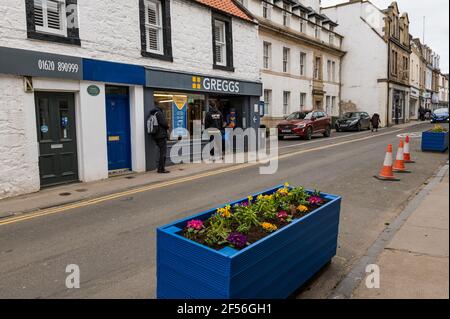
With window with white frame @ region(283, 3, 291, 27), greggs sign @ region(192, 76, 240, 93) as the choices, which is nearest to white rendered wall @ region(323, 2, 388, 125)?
window with white frame @ region(283, 3, 291, 27)

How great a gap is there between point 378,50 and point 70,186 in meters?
32.2

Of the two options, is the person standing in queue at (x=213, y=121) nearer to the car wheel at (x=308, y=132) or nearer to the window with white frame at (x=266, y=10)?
the car wheel at (x=308, y=132)

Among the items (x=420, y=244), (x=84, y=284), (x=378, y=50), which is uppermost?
(x=378, y=50)

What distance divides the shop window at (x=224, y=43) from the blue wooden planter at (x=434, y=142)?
27.4 ft

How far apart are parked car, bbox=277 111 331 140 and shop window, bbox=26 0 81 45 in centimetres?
1371

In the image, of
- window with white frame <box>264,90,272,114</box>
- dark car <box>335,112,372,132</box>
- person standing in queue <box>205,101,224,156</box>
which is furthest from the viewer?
dark car <box>335,112,372,132</box>

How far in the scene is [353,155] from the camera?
1401cm

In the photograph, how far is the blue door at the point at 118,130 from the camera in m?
10.9

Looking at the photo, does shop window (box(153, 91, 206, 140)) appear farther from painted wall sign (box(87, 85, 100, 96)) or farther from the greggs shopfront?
painted wall sign (box(87, 85, 100, 96))

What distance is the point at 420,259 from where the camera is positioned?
374 cm

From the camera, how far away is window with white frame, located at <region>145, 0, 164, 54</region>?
1199 centimetres

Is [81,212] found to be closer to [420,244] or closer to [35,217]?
[35,217]

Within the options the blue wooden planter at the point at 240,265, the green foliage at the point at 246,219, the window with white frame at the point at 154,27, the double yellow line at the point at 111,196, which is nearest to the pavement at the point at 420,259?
the blue wooden planter at the point at 240,265

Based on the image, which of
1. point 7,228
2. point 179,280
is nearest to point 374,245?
point 179,280
